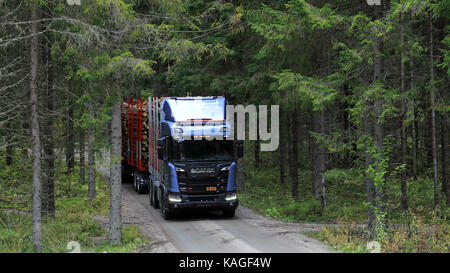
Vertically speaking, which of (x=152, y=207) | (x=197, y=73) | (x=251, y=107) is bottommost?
(x=152, y=207)

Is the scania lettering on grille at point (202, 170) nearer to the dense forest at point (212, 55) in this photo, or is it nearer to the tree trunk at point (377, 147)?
the dense forest at point (212, 55)

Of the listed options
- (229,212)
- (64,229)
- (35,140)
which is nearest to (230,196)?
(229,212)

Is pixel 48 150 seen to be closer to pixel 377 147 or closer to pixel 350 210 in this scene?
pixel 377 147

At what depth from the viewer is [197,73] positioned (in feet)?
78.2

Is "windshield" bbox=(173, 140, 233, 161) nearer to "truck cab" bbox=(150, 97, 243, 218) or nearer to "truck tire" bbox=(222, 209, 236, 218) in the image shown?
"truck cab" bbox=(150, 97, 243, 218)

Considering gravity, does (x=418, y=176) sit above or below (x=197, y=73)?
below

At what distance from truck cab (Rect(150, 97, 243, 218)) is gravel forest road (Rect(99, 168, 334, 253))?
81 centimetres

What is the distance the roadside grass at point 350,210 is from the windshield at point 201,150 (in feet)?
11.9

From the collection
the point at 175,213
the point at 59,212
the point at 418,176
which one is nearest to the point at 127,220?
the point at 175,213

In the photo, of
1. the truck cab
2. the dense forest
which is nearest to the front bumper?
the truck cab

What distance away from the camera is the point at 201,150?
16.7 meters

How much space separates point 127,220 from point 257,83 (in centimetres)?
836

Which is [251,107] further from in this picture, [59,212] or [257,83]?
[59,212]

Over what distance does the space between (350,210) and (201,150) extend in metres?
6.89
